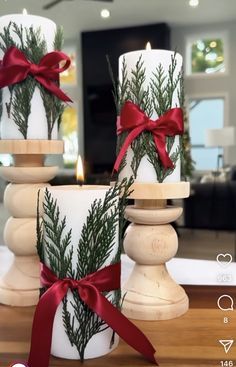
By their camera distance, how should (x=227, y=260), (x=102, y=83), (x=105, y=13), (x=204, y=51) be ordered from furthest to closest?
(x=204, y=51)
(x=102, y=83)
(x=105, y=13)
(x=227, y=260)

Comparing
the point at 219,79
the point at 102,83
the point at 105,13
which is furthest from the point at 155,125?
the point at 219,79

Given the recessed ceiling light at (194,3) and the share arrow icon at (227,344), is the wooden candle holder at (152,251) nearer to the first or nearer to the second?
the share arrow icon at (227,344)

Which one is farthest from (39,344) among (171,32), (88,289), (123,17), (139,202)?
→ (171,32)

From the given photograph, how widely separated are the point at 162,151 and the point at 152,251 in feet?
0.34

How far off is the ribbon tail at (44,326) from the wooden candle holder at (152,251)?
12cm

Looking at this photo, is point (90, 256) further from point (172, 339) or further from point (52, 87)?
point (52, 87)

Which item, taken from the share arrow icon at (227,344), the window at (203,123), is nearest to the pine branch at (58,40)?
the share arrow icon at (227,344)

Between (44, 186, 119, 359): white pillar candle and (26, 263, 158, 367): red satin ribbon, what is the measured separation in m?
0.01

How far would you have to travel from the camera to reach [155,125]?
16.6 inches

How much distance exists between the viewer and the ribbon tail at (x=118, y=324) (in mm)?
328

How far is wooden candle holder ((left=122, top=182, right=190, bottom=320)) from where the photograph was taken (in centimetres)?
42

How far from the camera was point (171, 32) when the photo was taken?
4.60 meters

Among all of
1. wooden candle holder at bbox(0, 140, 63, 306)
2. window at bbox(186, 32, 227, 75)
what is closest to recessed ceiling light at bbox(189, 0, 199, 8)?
window at bbox(186, 32, 227, 75)

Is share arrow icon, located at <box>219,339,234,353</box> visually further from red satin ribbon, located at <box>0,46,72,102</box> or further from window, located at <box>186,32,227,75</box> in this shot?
window, located at <box>186,32,227,75</box>
